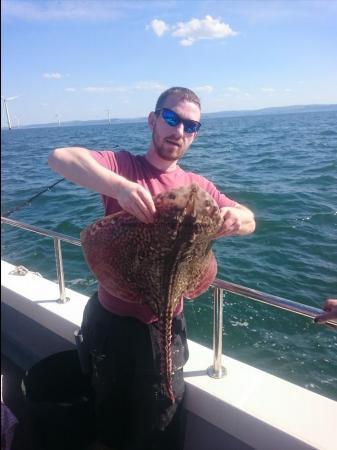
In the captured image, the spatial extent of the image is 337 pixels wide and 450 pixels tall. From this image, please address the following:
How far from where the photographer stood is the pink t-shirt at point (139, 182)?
2457 millimetres

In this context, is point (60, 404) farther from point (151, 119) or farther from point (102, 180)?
point (151, 119)

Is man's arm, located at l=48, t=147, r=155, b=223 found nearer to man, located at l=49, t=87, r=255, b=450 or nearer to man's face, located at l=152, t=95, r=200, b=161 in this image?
man, located at l=49, t=87, r=255, b=450

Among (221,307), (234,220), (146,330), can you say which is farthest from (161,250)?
(221,307)

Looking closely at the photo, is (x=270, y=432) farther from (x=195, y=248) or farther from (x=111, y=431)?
(x=195, y=248)

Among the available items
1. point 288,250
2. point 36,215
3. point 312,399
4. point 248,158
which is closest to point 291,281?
point 288,250

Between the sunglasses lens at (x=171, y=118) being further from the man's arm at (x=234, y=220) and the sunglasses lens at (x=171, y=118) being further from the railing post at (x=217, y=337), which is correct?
the railing post at (x=217, y=337)

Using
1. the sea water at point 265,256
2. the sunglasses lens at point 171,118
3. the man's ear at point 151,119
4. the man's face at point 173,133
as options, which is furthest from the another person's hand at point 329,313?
the sea water at point 265,256

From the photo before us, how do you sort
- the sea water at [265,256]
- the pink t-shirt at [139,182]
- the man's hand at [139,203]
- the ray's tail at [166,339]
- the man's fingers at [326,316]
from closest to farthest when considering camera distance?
1. the man's hand at [139,203]
2. the ray's tail at [166,339]
3. the man's fingers at [326,316]
4. the pink t-shirt at [139,182]
5. the sea water at [265,256]

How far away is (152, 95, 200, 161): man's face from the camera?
2.53 m

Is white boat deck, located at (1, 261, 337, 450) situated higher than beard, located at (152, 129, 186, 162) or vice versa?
beard, located at (152, 129, 186, 162)

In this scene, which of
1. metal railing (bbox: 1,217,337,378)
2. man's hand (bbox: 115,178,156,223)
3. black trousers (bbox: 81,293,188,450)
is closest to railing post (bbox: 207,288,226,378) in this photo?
metal railing (bbox: 1,217,337,378)

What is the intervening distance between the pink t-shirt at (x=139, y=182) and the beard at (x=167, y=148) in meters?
0.12

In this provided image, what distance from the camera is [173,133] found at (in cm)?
253

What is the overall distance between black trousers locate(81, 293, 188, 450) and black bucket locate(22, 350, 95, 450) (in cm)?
31
